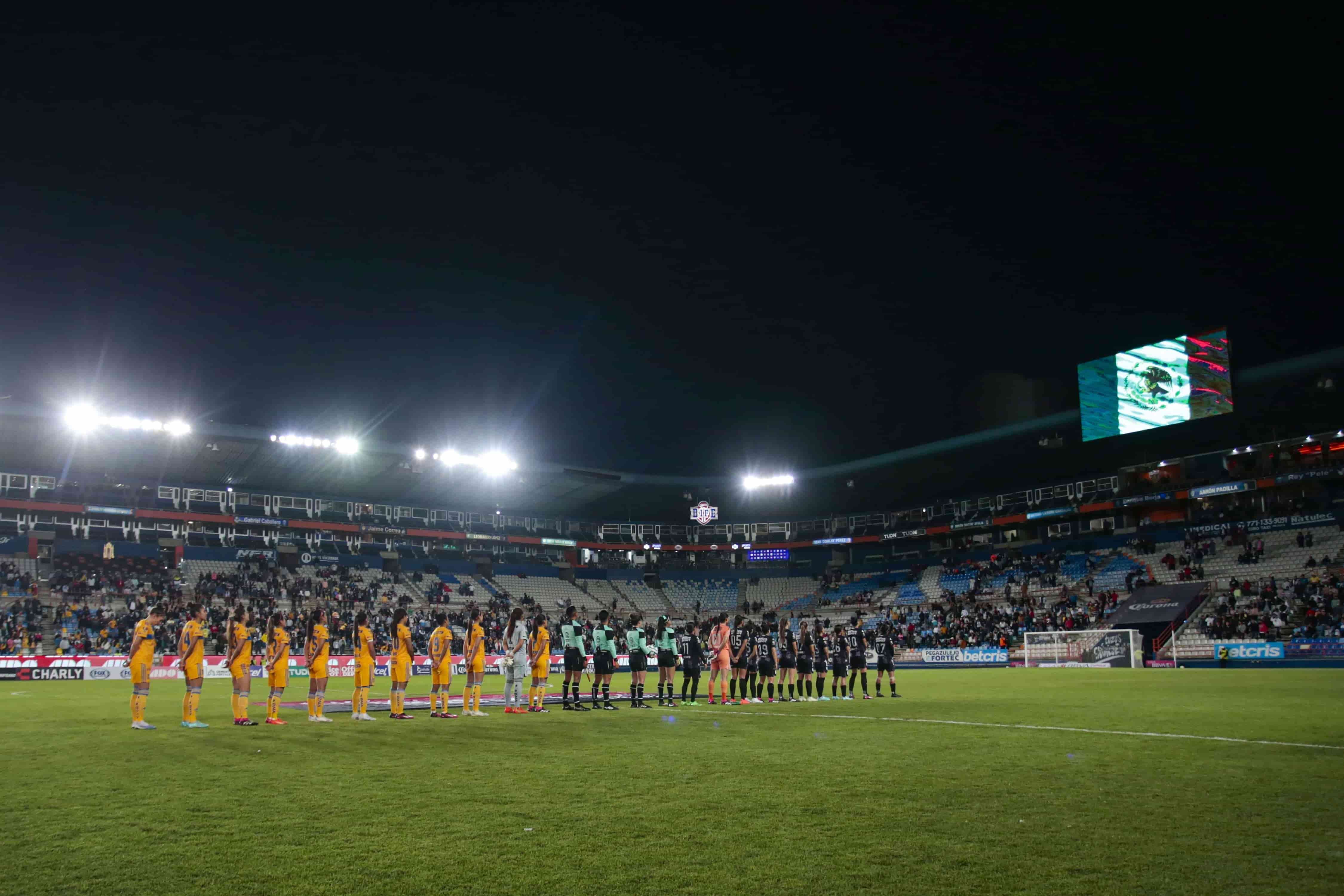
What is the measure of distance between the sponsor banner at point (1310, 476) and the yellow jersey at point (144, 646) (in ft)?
191

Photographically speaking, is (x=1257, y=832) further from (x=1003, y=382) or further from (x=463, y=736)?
(x=1003, y=382)

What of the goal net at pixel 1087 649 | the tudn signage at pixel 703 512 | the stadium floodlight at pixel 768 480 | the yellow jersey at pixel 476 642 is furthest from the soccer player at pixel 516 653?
the tudn signage at pixel 703 512

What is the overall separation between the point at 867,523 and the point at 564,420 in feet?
115

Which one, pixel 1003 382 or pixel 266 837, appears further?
pixel 1003 382

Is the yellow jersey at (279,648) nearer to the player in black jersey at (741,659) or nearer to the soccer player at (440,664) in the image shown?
the soccer player at (440,664)

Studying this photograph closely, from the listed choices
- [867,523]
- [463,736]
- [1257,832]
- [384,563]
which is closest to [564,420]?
[384,563]

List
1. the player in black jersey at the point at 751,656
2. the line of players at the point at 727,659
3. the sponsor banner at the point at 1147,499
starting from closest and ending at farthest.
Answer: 1. the line of players at the point at 727,659
2. the player in black jersey at the point at 751,656
3. the sponsor banner at the point at 1147,499

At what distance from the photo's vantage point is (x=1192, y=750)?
1204cm

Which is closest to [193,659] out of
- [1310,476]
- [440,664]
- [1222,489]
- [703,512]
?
[440,664]

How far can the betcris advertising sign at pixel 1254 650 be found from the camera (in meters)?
40.0

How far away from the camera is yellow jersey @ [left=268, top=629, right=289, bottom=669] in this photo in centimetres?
1683

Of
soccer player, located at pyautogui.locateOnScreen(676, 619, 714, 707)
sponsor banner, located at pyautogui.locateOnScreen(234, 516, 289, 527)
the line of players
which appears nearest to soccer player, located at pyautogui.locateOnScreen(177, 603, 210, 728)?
the line of players

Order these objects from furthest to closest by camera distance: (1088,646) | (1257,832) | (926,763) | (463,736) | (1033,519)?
(1033,519)
(1088,646)
(463,736)
(926,763)
(1257,832)

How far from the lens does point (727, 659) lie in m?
22.4
